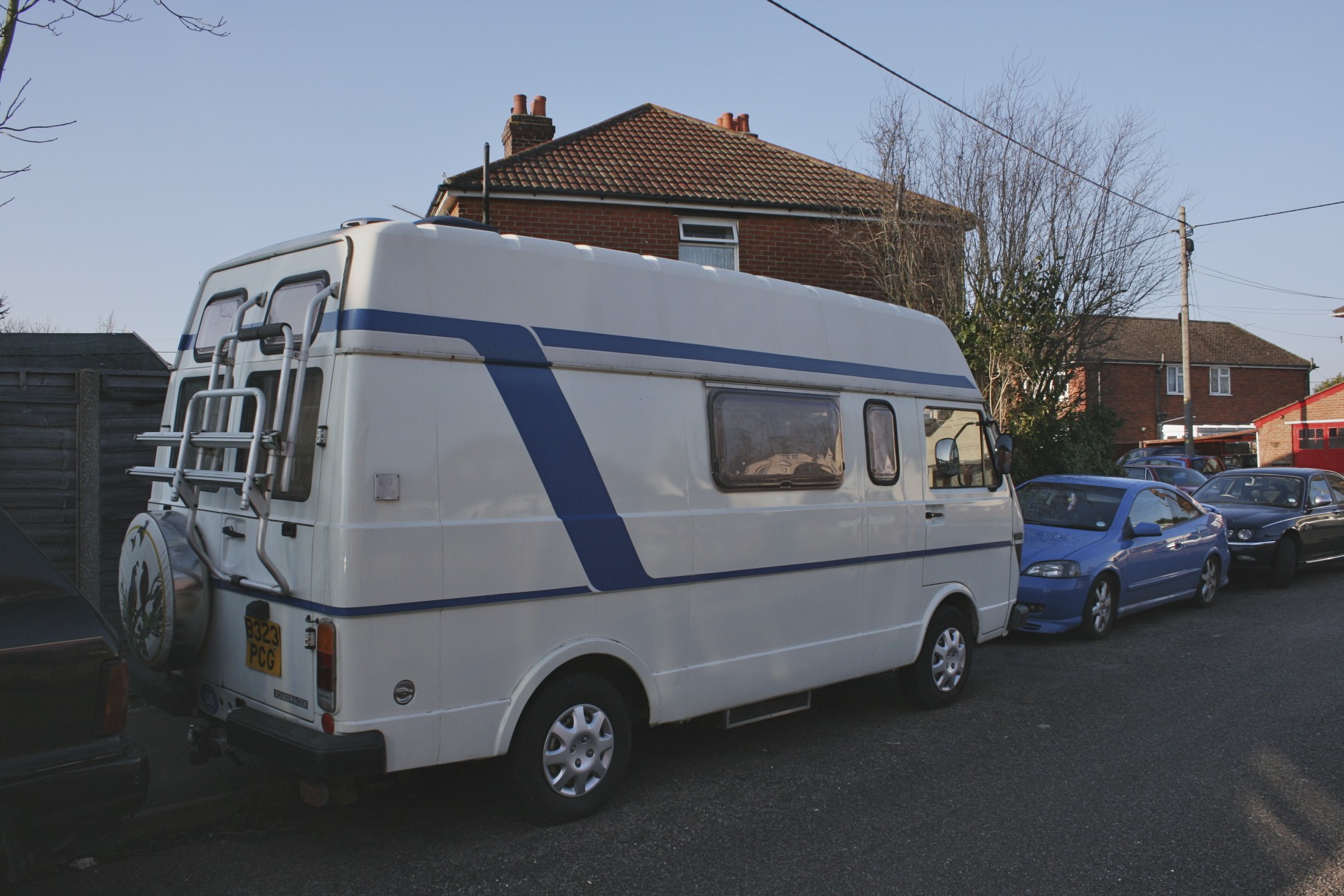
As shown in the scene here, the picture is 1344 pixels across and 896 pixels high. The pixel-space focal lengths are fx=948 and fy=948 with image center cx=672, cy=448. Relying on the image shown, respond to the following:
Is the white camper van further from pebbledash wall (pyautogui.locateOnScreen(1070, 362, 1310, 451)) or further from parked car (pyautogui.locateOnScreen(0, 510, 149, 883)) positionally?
pebbledash wall (pyautogui.locateOnScreen(1070, 362, 1310, 451))

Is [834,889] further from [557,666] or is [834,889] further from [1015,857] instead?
[557,666]

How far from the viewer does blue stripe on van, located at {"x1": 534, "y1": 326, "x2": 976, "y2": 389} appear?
4.56m

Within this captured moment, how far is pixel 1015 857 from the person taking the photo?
4.19m

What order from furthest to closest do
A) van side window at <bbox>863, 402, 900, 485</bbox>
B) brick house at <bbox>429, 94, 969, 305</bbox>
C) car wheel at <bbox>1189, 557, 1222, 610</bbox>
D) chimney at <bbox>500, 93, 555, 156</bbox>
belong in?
chimney at <bbox>500, 93, 555, 156</bbox>, brick house at <bbox>429, 94, 969, 305</bbox>, car wheel at <bbox>1189, 557, 1222, 610</bbox>, van side window at <bbox>863, 402, 900, 485</bbox>

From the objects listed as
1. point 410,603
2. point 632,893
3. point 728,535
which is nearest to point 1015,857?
point 632,893

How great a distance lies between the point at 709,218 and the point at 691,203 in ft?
1.66

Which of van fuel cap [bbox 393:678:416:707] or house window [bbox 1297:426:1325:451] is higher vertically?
house window [bbox 1297:426:1325:451]

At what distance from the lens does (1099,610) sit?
9.15 meters

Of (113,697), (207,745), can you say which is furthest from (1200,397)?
(113,697)

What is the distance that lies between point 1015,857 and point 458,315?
11.3ft

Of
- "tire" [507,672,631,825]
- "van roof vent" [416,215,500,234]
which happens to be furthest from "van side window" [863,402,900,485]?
"van roof vent" [416,215,500,234]

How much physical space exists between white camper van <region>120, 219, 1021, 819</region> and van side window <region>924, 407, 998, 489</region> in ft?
3.26

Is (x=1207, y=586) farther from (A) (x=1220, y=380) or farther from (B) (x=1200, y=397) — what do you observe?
(A) (x=1220, y=380)

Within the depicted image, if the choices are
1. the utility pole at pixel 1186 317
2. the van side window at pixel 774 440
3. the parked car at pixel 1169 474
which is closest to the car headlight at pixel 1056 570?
the van side window at pixel 774 440
